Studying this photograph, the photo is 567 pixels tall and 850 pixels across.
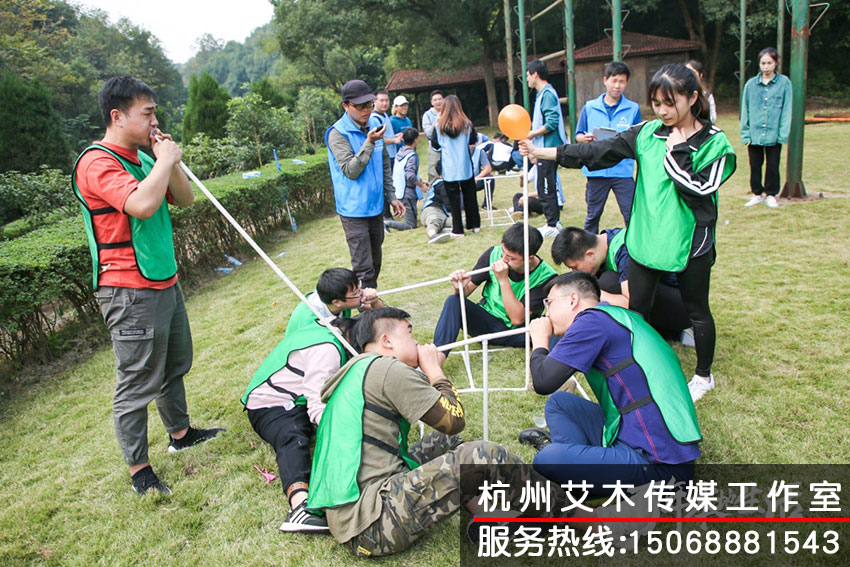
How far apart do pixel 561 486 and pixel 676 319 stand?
1.94 metres

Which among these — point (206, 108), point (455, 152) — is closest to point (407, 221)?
point (455, 152)

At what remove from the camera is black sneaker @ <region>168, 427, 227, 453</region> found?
3.13m

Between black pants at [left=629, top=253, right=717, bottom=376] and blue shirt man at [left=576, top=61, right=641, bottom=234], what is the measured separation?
2.31m

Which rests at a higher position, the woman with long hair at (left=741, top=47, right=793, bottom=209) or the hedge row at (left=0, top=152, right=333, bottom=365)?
the woman with long hair at (left=741, top=47, right=793, bottom=209)

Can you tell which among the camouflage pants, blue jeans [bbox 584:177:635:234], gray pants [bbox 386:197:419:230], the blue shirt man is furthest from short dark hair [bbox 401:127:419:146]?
the camouflage pants

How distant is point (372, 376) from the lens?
2.10 meters

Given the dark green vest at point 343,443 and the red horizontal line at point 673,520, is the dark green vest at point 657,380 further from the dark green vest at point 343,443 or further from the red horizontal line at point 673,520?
the dark green vest at point 343,443

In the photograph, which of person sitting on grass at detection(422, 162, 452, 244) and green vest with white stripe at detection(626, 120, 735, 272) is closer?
green vest with white stripe at detection(626, 120, 735, 272)

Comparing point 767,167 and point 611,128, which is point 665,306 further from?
point 767,167

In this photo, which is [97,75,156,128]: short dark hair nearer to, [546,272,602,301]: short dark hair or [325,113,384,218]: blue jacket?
[325,113,384,218]: blue jacket

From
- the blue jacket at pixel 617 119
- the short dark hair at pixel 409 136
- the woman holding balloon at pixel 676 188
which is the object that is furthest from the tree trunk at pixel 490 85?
the woman holding balloon at pixel 676 188

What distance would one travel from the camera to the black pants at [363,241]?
4203 mm

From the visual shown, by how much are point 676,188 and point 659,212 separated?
14 cm

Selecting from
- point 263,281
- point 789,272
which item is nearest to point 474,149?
point 263,281
